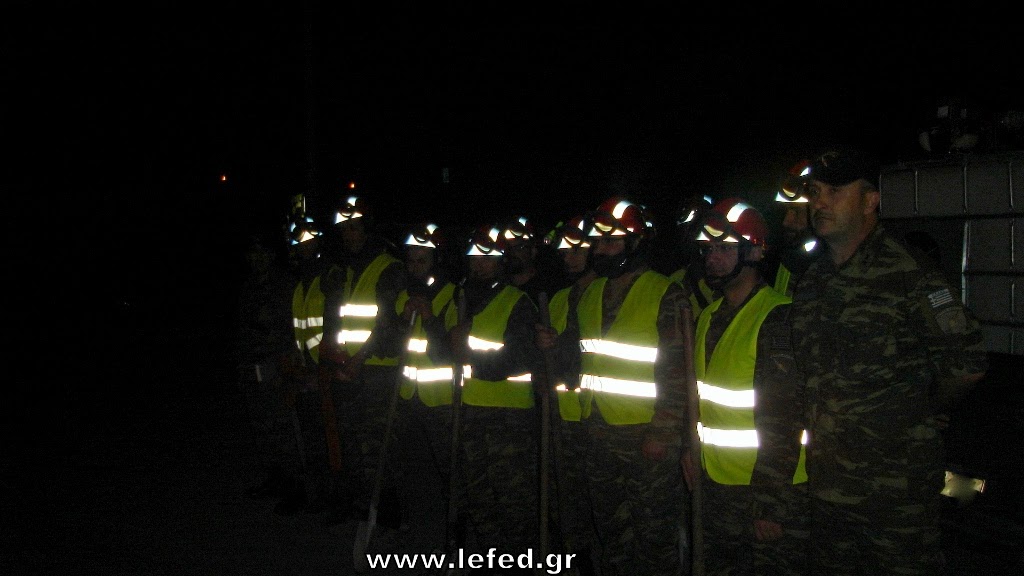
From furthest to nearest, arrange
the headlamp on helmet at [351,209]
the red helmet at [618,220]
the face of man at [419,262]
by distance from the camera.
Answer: the headlamp on helmet at [351,209] < the face of man at [419,262] < the red helmet at [618,220]

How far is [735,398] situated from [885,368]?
0.85 meters

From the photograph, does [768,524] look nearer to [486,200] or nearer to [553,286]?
[553,286]

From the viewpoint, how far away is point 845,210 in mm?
3441

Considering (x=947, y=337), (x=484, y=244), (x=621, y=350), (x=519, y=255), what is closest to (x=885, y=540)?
A: (x=947, y=337)

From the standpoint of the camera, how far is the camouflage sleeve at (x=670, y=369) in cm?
465

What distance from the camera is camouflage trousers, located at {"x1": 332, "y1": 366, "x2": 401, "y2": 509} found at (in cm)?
684

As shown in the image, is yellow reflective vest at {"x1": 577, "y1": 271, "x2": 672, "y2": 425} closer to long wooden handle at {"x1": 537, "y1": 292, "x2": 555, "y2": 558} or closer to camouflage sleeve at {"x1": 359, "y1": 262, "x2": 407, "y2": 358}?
long wooden handle at {"x1": 537, "y1": 292, "x2": 555, "y2": 558}

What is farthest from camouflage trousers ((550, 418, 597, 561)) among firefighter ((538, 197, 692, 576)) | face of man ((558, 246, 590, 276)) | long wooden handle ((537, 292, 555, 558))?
face of man ((558, 246, 590, 276))

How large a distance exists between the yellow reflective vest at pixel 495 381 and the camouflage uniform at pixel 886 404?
99.7 inches

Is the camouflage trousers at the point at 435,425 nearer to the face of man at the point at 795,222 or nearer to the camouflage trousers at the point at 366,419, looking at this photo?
the camouflage trousers at the point at 366,419

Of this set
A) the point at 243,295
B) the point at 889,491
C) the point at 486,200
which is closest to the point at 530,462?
the point at 889,491

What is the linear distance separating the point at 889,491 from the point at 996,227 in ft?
19.5

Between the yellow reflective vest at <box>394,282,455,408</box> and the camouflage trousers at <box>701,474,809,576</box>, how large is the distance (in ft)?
8.82

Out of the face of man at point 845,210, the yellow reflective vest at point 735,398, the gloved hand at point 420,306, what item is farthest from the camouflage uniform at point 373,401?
the face of man at point 845,210
